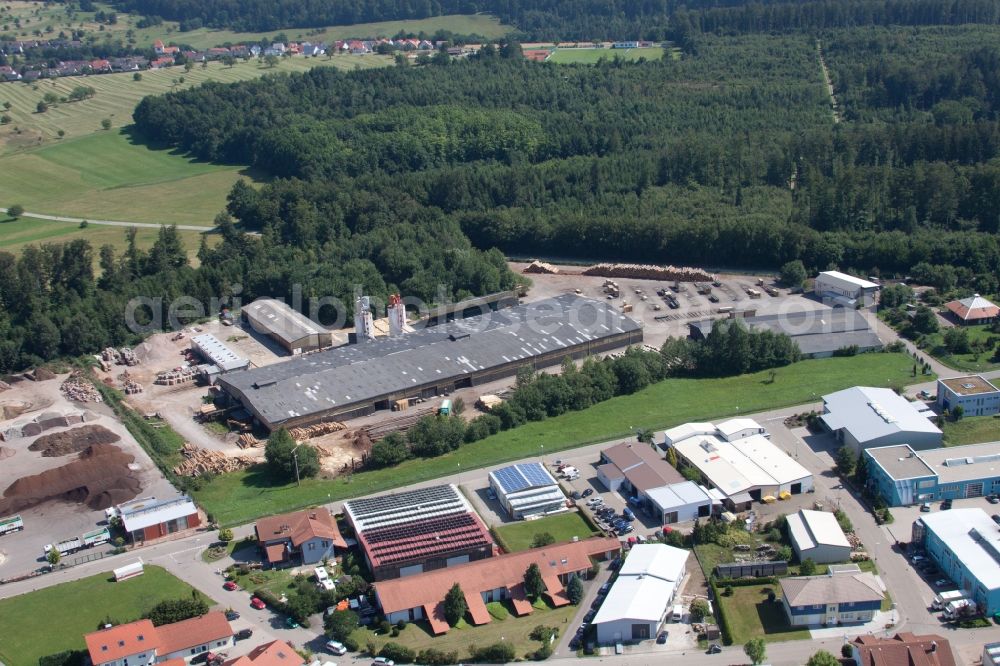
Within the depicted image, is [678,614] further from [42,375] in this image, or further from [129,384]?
[42,375]

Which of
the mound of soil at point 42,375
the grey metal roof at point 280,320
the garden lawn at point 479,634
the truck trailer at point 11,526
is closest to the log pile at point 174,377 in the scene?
the grey metal roof at point 280,320

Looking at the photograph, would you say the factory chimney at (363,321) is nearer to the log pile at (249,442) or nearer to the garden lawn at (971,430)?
the log pile at (249,442)

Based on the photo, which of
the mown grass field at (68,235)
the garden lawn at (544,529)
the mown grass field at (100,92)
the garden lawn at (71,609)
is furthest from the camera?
the mown grass field at (100,92)

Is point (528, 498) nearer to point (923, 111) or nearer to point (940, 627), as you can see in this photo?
point (940, 627)

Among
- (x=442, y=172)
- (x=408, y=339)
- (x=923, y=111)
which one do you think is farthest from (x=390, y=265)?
(x=923, y=111)

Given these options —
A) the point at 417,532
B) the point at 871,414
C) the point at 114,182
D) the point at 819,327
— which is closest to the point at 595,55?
the point at 114,182

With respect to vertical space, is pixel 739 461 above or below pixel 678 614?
above
